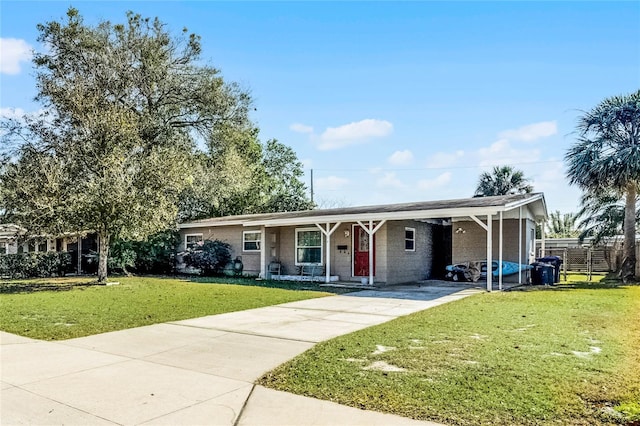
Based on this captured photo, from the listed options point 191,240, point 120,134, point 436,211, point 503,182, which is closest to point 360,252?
point 436,211

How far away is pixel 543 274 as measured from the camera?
17.4 meters

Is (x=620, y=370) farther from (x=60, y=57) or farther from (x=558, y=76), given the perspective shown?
(x=60, y=57)

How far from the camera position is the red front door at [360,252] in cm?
1770

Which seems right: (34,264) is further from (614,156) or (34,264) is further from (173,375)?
(614,156)

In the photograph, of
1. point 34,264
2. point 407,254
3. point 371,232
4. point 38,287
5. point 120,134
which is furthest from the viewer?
point 34,264

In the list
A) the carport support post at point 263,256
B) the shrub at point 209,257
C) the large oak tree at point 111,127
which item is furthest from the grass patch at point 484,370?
the shrub at point 209,257

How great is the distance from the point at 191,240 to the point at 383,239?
1112 cm

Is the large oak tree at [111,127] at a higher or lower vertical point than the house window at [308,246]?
higher

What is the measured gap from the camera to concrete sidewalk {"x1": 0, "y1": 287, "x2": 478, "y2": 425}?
4.11 metres

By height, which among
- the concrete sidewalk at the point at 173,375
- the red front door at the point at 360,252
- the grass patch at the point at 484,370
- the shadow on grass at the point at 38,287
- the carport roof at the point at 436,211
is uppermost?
the carport roof at the point at 436,211

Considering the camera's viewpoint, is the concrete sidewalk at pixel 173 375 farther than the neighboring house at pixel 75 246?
No

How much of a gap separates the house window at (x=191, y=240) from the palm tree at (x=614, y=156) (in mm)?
16745

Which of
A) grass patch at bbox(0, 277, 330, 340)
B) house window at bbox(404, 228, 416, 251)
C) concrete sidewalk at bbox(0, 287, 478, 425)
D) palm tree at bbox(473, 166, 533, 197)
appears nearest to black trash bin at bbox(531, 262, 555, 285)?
house window at bbox(404, 228, 416, 251)

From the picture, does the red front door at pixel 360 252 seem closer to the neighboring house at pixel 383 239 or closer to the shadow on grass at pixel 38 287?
the neighboring house at pixel 383 239
